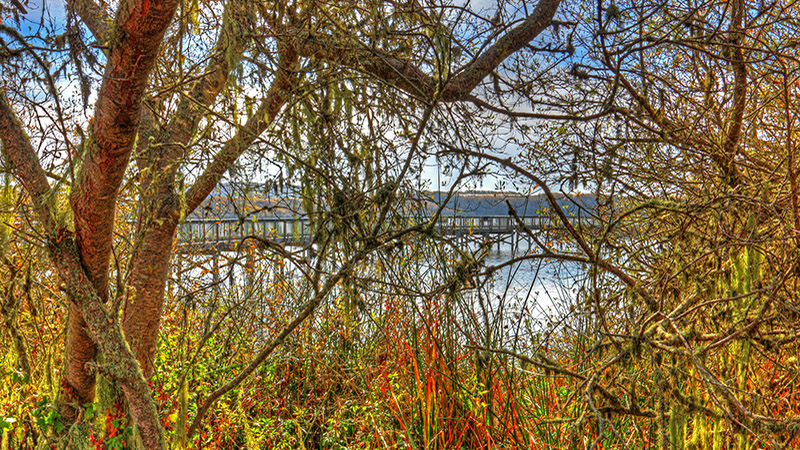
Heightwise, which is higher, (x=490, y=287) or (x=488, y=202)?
(x=488, y=202)

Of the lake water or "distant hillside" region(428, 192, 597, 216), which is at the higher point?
"distant hillside" region(428, 192, 597, 216)

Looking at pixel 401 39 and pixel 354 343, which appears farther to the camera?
pixel 354 343

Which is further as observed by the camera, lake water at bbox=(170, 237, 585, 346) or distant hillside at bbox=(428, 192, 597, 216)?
distant hillside at bbox=(428, 192, 597, 216)

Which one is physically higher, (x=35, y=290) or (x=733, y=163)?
(x=733, y=163)

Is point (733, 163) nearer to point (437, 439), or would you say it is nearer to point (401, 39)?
point (401, 39)

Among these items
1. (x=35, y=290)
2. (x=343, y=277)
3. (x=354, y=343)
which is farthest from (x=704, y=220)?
(x=35, y=290)

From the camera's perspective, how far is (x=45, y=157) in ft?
7.09

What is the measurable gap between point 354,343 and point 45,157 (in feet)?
7.66

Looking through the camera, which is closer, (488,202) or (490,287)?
(488,202)

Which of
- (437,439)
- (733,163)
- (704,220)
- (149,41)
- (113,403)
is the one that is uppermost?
(149,41)

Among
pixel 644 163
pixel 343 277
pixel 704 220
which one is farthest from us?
pixel 644 163

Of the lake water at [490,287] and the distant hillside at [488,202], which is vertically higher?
the distant hillside at [488,202]

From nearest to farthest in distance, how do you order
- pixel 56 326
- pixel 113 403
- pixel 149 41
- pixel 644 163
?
pixel 149 41, pixel 113 403, pixel 644 163, pixel 56 326

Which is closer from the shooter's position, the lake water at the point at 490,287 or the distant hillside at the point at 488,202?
the lake water at the point at 490,287
